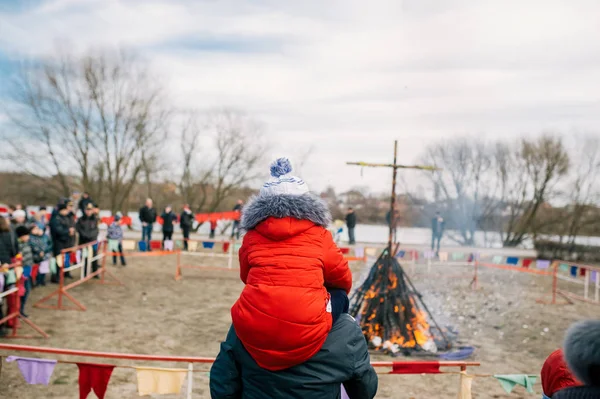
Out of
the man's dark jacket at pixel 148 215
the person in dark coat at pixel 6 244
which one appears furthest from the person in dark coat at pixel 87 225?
the man's dark jacket at pixel 148 215

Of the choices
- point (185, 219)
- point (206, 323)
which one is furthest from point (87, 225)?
point (185, 219)

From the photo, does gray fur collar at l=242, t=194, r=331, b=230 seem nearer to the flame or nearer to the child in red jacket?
the child in red jacket

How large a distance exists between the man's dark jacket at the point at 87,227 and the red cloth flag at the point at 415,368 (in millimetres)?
10925

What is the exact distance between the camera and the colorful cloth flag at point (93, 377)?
179 inches

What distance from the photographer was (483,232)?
101ft

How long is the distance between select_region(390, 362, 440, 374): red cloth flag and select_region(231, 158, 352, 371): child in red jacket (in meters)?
2.44

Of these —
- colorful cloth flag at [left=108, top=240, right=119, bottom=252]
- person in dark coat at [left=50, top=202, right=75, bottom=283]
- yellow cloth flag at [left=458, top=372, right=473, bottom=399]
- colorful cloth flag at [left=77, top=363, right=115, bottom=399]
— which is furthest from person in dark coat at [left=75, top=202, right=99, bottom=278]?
yellow cloth flag at [left=458, top=372, right=473, bottom=399]

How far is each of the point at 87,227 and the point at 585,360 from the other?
43.2 ft

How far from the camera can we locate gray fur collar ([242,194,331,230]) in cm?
227

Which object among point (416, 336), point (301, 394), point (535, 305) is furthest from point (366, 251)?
point (301, 394)

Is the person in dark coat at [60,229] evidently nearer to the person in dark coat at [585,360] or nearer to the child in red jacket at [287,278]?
the child in red jacket at [287,278]

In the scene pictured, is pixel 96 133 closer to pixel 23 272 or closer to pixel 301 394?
pixel 23 272

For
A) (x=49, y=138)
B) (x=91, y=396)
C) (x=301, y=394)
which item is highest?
(x=49, y=138)

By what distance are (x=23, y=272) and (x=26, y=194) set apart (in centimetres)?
2160
